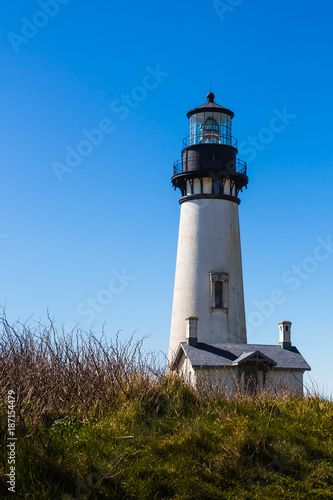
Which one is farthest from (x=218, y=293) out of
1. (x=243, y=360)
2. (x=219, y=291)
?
(x=243, y=360)

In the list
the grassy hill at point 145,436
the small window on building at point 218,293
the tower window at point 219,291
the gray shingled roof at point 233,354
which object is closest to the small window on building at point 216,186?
the tower window at point 219,291

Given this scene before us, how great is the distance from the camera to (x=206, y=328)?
2723 cm

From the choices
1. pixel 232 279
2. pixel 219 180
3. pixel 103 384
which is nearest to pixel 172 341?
pixel 232 279

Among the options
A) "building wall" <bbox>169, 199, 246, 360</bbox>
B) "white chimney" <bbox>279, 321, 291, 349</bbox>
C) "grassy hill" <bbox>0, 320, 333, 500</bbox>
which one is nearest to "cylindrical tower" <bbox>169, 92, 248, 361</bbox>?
"building wall" <bbox>169, 199, 246, 360</bbox>

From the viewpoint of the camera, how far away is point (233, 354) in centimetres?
2577

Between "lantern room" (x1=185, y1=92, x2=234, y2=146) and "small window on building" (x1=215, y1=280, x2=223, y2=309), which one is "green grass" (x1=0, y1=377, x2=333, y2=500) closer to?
"small window on building" (x1=215, y1=280, x2=223, y2=309)

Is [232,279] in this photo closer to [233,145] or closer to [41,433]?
[233,145]

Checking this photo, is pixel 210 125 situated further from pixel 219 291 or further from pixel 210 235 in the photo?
pixel 219 291

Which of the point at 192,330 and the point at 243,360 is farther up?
the point at 192,330

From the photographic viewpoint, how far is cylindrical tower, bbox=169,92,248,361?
27422mm

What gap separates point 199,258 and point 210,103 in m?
7.91

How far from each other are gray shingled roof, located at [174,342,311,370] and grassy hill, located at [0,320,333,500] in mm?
13744

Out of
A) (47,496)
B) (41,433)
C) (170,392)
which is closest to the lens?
(47,496)

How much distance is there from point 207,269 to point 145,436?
19.3 metres
